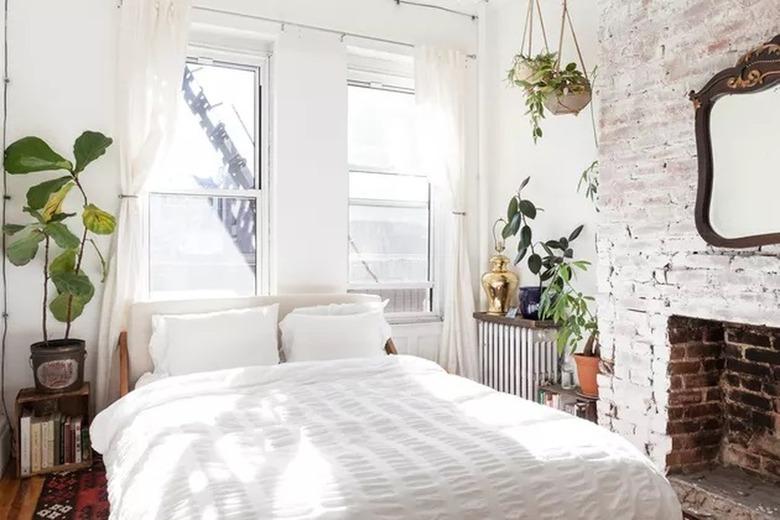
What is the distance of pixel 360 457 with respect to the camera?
1.76m

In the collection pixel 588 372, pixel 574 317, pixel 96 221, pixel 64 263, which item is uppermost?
pixel 96 221

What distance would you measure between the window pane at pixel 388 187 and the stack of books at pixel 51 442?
222 cm

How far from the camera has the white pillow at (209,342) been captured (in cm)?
314

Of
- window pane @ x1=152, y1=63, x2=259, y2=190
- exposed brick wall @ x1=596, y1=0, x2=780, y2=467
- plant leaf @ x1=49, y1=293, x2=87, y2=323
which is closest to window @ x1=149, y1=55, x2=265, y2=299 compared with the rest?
window pane @ x1=152, y1=63, x2=259, y2=190

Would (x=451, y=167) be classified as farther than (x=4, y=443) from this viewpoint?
Yes

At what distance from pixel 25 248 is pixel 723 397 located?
137 inches

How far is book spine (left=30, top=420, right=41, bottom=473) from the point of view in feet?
9.93

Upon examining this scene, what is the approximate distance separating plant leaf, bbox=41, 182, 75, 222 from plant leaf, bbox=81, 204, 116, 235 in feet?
0.41

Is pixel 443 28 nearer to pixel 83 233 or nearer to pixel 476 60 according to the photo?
pixel 476 60

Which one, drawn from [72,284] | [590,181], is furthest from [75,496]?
[590,181]

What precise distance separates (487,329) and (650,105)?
1964 millimetres

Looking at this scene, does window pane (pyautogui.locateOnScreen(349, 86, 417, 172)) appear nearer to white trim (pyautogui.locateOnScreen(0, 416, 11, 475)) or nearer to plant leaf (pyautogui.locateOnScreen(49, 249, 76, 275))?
plant leaf (pyautogui.locateOnScreen(49, 249, 76, 275))

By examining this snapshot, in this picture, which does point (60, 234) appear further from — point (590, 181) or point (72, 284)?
point (590, 181)

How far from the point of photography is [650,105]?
269 centimetres
